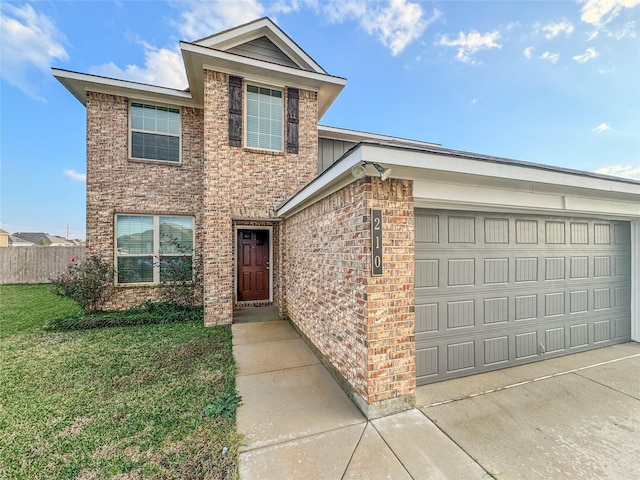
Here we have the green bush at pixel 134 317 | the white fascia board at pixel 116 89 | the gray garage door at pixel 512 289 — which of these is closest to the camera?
the gray garage door at pixel 512 289

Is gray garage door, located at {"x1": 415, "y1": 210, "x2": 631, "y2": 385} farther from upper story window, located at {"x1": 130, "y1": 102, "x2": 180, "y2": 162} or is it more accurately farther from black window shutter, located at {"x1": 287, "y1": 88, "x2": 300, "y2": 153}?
upper story window, located at {"x1": 130, "y1": 102, "x2": 180, "y2": 162}

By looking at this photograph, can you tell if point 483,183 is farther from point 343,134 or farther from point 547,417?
point 343,134

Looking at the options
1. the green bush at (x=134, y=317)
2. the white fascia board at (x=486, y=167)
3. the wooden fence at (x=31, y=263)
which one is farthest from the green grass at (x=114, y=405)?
the wooden fence at (x=31, y=263)

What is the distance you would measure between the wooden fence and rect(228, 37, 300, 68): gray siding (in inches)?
470

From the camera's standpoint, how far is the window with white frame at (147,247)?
698 centimetres

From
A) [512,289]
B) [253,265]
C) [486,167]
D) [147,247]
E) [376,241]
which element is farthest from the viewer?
[253,265]

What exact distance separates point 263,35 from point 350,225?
6.58m

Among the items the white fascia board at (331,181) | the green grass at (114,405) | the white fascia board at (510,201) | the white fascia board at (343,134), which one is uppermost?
the white fascia board at (343,134)

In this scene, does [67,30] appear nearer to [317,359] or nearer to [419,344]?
[317,359]

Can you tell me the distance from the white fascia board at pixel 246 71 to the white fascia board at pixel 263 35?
0.34 meters

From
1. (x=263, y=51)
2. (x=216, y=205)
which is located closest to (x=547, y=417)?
(x=216, y=205)

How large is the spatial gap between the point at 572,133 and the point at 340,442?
37.7ft

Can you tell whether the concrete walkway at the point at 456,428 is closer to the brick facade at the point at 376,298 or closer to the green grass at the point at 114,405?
the brick facade at the point at 376,298

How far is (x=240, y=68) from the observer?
606 cm
